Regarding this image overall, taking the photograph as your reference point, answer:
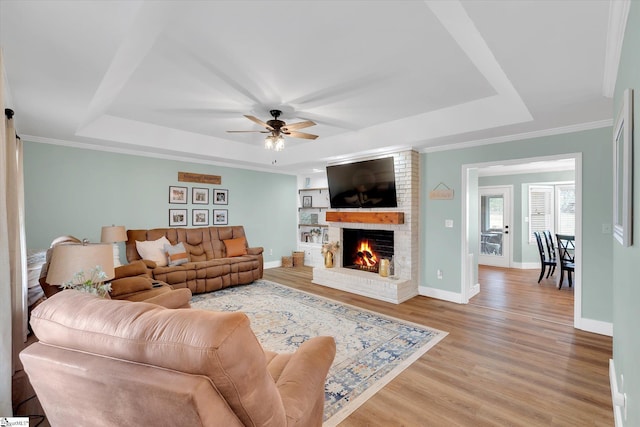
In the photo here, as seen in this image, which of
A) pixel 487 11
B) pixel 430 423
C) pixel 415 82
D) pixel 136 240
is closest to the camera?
pixel 487 11

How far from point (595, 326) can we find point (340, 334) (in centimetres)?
293

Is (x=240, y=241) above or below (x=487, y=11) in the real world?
below

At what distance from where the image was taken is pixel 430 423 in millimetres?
1904

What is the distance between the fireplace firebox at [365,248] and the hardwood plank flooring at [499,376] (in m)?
1.31

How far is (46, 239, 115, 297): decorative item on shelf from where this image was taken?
75.2 inches

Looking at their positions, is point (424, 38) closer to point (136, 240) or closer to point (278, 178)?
point (136, 240)

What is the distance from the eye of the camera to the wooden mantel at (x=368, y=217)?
15.4 feet

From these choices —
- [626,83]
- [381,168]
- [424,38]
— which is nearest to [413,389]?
[626,83]

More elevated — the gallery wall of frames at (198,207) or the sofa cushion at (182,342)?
the gallery wall of frames at (198,207)

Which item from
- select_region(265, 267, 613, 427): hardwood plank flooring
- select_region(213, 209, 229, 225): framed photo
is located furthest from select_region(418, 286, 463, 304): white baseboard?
select_region(213, 209, 229, 225): framed photo

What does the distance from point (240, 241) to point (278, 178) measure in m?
2.13

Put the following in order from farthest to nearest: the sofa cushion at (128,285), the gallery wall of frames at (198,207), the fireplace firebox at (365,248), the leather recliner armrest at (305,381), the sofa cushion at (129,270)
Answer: the gallery wall of frames at (198,207), the fireplace firebox at (365,248), the sofa cushion at (129,270), the sofa cushion at (128,285), the leather recliner armrest at (305,381)

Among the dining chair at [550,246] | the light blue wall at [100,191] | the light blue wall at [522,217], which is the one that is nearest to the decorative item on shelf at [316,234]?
the light blue wall at [100,191]

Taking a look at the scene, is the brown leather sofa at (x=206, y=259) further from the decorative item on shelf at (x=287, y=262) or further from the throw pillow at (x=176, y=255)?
the decorative item on shelf at (x=287, y=262)
